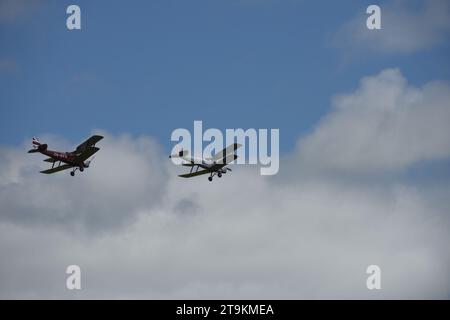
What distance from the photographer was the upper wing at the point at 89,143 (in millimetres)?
135500

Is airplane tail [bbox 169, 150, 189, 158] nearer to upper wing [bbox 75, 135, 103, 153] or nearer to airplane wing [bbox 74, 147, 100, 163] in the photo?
upper wing [bbox 75, 135, 103, 153]

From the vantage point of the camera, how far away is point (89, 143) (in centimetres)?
13588

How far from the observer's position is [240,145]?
138m

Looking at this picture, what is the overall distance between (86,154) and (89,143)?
1.60m

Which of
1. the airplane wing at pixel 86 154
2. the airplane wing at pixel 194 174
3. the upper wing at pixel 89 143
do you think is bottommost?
the airplane wing at pixel 194 174

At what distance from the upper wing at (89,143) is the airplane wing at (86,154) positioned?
390mm

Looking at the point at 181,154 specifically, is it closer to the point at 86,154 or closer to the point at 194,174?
the point at 194,174

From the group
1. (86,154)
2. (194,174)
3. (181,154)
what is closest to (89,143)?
(86,154)

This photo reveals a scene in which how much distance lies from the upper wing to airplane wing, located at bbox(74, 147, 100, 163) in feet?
1.28

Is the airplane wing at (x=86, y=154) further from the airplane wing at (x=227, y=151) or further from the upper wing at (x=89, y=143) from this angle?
the airplane wing at (x=227, y=151)

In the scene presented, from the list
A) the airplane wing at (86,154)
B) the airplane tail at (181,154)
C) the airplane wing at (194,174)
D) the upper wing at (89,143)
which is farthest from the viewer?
the airplane wing at (194,174)
